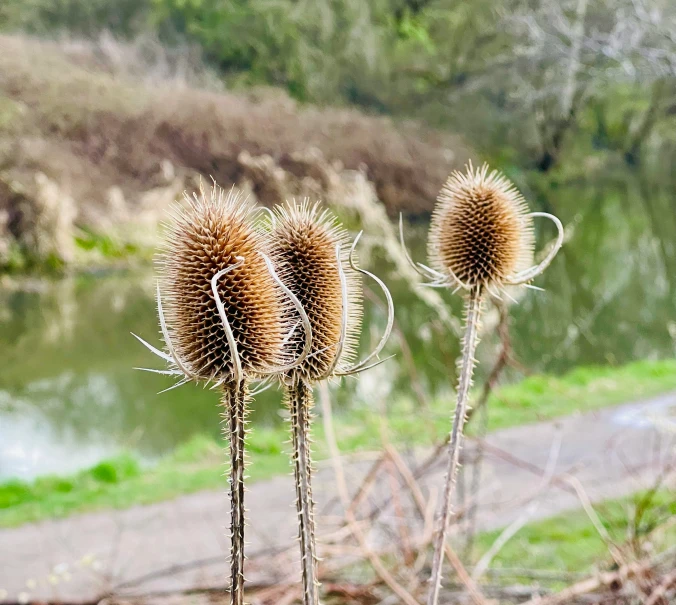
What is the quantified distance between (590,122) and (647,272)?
36.2 ft

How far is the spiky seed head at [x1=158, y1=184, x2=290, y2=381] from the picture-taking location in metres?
1.24

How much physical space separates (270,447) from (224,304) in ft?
24.7

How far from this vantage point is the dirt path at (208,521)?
208 inches

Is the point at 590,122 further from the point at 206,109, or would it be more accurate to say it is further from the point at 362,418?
the point at 362,418

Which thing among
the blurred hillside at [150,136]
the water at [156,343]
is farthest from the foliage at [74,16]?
the water at [156,343]

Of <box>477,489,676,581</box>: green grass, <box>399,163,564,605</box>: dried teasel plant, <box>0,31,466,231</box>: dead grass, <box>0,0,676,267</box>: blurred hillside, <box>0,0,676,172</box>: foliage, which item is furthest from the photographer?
<box>0,0,676,172</box>: foliage

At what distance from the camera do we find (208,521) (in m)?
6.41

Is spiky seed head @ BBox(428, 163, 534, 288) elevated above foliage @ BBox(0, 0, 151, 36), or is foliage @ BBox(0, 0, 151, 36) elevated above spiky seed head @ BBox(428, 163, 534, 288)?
foliage @ BBox(0, 0, 151, 36)

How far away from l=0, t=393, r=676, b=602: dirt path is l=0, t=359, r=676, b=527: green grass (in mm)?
324

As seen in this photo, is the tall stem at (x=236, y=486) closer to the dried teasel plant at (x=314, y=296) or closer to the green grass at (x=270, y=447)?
the dried teasel plant at (x=314, y=296)

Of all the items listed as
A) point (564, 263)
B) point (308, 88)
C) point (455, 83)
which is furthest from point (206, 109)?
point (564, 263)

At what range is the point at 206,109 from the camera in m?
21.7

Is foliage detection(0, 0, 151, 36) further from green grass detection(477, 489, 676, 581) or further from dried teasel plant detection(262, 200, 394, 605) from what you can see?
dried teasel plant detection(262, 200, 394, 605)

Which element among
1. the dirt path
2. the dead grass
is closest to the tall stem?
the dirt path
